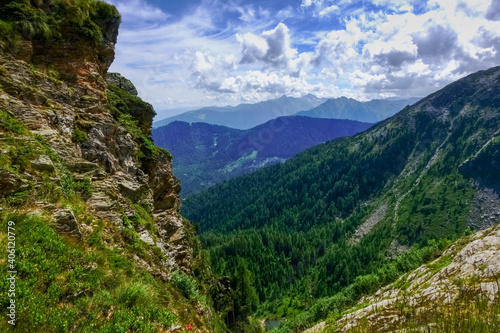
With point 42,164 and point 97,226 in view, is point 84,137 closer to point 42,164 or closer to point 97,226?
point 42,164

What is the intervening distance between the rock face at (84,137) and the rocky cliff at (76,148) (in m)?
0.09

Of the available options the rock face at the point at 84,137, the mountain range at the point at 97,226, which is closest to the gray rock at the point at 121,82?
the mountain range at the point at 97,226

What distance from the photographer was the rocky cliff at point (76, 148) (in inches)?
562

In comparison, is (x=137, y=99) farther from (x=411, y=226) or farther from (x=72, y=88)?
(x=411, y=226)

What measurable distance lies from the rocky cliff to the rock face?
89 millimetres

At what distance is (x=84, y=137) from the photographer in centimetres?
2528

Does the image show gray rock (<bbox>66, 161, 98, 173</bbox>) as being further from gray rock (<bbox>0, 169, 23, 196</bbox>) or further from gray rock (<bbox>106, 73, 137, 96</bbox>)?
gray rock (<bbox>106, 73, 137, 96</bbox>)

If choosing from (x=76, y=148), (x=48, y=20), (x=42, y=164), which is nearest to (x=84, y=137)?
(x=76, y=148)

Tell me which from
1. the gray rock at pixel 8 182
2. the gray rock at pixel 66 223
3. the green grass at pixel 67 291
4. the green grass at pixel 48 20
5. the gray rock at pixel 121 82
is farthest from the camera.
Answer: the gray rock at pixel 121 82

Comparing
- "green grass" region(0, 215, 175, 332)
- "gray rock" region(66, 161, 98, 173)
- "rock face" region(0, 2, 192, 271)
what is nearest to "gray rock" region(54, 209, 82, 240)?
"rock face" region(0, 2, 192, 271)

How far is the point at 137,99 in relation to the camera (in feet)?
143

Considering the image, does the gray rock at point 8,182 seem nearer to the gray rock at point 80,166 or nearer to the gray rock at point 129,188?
the gray rock at point 80,166

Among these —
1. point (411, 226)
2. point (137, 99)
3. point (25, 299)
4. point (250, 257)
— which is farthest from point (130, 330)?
point (411, 226)

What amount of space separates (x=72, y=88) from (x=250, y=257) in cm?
15788
